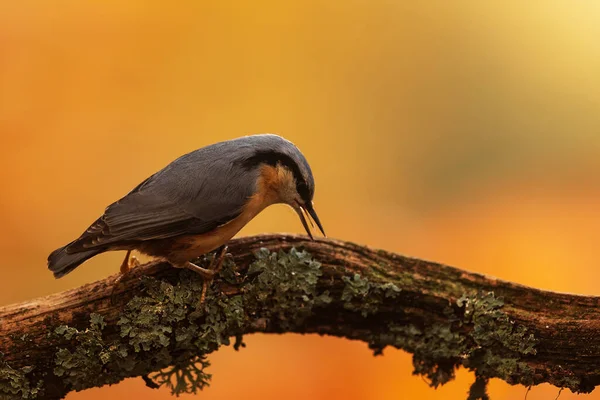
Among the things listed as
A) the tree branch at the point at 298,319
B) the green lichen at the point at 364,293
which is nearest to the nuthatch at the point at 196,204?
the tree branch at the point at 298,319

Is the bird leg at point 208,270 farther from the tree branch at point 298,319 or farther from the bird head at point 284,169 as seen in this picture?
the bird head at point 284,169

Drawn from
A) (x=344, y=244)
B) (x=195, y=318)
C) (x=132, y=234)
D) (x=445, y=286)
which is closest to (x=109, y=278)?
(x=132, y=234)

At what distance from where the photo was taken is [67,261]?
8.29ft

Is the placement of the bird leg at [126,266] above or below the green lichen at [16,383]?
above

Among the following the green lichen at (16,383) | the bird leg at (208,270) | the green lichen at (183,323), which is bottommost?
the green lichen at (16,383)

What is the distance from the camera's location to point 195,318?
246 centimetres

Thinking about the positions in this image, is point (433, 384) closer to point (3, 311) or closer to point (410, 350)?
point (410, 350)

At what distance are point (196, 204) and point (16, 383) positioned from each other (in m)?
0.91

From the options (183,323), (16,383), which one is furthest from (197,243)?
(16,383)

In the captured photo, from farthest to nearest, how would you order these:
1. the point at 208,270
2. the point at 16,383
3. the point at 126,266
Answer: the point at 126,266
the point at 208,270
the point at 16,383

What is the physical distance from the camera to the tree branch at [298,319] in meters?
2.40

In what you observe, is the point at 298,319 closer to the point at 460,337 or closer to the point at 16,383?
the point at 460,337

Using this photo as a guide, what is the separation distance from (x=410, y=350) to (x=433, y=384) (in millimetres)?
187

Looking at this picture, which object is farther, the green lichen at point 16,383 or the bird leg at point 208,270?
the bird leg at point 208,270
